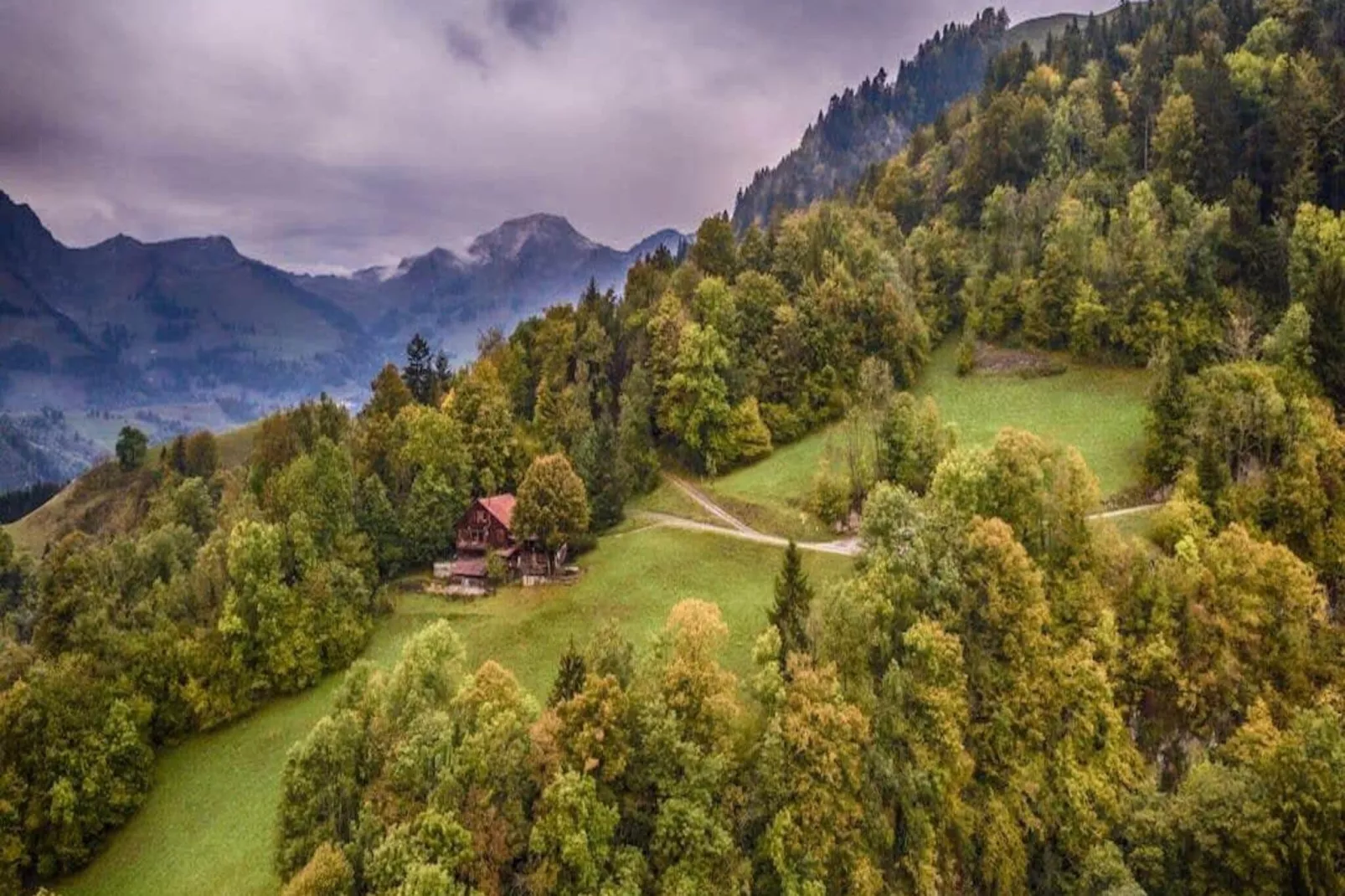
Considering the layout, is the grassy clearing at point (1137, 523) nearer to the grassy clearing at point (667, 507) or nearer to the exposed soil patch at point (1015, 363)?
the exposed soil patch at point (1015, 363)

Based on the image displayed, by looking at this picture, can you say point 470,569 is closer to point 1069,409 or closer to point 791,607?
point 791,607

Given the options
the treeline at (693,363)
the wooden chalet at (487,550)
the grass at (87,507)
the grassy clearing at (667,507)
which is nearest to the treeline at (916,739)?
the wooden chalet at (487,550)

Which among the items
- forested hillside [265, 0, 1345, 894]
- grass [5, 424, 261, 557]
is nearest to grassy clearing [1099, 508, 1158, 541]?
forested hillside [265, 0, 1345, 894]

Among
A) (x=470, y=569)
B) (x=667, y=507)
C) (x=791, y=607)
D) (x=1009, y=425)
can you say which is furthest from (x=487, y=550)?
(x=1009, y=425)

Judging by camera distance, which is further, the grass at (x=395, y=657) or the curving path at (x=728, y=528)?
the curving path at (x=728, y=528)

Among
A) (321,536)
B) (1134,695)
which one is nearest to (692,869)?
(1134,695)
